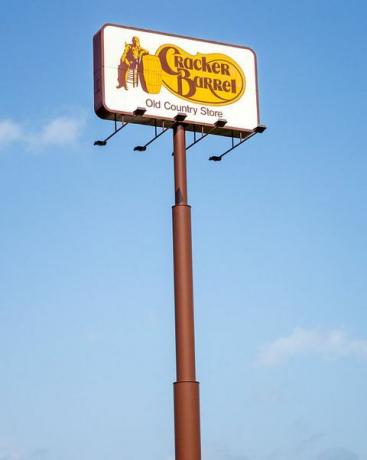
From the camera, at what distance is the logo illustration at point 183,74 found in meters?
34.8

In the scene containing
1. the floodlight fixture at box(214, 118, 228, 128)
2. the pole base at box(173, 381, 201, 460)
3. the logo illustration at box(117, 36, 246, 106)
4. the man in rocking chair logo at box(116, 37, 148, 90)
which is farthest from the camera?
the floodlight fixture at box(214, 118, 228, 128)

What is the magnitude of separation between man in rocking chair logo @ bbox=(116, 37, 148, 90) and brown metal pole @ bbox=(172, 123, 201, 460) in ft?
8.60

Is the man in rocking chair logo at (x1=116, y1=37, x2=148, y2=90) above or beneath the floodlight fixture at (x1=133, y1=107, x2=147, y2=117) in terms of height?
above

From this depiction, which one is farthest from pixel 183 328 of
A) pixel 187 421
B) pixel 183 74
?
pixel 183 74

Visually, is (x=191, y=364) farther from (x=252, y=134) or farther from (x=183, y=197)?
(x=252, y=134)

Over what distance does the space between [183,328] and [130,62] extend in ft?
31.0

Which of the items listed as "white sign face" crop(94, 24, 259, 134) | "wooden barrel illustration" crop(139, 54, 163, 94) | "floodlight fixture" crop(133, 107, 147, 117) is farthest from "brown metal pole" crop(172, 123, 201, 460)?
"wooden barrel illustration" crop(139, 54, 163, 94)

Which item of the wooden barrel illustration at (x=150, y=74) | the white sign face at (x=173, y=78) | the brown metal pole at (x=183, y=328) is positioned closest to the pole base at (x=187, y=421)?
the brown metal pole at (x=183, y=328)

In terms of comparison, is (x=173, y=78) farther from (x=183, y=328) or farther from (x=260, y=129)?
(x=183, y=328)

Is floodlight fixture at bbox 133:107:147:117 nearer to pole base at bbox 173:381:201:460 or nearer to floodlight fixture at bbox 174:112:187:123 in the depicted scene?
floodlight fixture at bbox 174:112:187:123

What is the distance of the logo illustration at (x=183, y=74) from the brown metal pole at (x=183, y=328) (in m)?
2.19

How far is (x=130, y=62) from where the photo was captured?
34.7 metres

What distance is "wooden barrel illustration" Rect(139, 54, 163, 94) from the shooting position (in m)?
34.8

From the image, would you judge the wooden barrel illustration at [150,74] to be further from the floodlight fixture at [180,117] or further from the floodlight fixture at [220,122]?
the floodlight fixture at [220,122]
